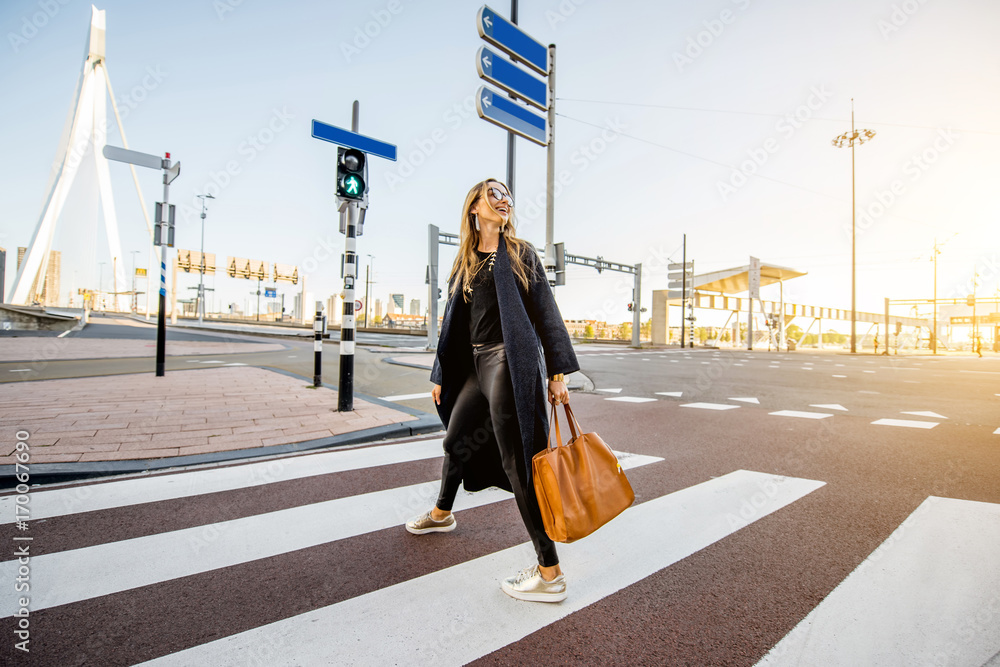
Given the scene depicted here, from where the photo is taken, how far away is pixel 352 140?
582cm

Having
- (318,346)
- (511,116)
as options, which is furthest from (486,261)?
(318,346)

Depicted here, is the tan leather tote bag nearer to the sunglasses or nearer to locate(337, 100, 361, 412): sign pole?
the sunglasses

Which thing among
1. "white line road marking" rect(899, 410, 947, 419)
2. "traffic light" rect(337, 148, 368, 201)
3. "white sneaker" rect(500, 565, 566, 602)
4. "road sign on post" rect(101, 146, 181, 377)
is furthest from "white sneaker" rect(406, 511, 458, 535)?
"road sign on post" rect(101, 146, 181, 377)

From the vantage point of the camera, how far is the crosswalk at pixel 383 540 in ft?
5.38

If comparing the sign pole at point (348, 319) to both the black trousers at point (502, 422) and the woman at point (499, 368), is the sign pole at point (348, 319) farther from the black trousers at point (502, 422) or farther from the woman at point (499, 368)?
the black trousers at point (502, 422)

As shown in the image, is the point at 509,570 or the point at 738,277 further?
the point at 738,277

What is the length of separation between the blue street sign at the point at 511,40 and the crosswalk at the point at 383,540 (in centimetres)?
631

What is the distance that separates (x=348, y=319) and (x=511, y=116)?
4111 mm

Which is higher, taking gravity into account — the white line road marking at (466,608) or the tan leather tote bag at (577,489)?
the tan leather tote bag at (577,489)

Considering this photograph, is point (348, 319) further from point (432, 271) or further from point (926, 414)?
point (432, 271)

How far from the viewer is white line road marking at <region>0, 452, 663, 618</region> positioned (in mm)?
1969

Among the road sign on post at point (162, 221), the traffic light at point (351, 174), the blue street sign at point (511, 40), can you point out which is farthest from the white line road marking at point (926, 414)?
the road sign on post at point (162, 221)

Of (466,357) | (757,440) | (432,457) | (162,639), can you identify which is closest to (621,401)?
(757,440)

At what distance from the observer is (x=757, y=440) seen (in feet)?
16.0
